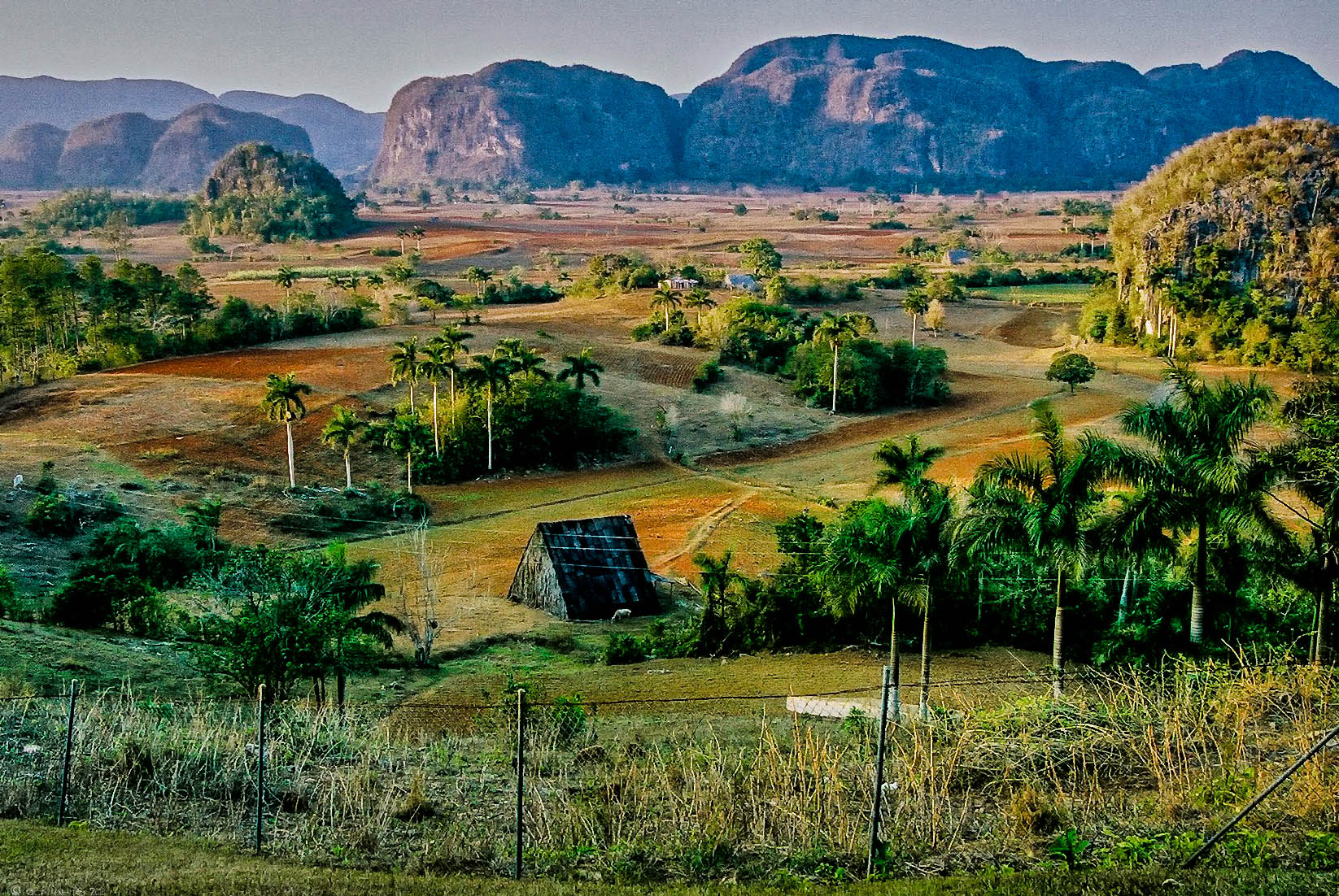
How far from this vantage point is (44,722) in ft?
51.3

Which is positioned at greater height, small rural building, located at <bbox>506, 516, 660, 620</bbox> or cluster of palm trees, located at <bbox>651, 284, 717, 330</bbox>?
cluster of palm trees, located at <bbox>651, 284, 717, 330</bbox>

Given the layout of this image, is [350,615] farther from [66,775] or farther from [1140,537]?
[1140,537]

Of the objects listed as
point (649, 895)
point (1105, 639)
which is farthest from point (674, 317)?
point (649, 895)

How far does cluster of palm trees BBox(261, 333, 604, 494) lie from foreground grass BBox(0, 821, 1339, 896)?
2941 centimetres

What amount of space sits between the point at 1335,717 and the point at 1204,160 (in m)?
62.6

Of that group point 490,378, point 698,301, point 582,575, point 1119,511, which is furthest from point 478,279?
point 1119,511

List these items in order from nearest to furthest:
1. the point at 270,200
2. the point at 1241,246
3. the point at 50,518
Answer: the point at 50,518 < the point at 1241,246 < the point at 270,200

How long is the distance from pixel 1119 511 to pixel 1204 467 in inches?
58.0

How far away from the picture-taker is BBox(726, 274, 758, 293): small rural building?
268 ft

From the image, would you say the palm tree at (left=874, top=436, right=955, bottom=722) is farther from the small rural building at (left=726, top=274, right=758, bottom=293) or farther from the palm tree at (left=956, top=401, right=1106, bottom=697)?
the small rural building at (left=726, top=274, right=758, bottom=293)

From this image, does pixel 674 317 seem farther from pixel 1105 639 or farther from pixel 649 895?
pixel 649 895

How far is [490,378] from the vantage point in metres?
44.8

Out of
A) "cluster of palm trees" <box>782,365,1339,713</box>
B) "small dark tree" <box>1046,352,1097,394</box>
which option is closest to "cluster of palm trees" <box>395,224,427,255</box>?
"small dark tree" <box>1046,352,1097,394</box>

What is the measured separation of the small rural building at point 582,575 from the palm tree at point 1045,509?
38.7 ft
